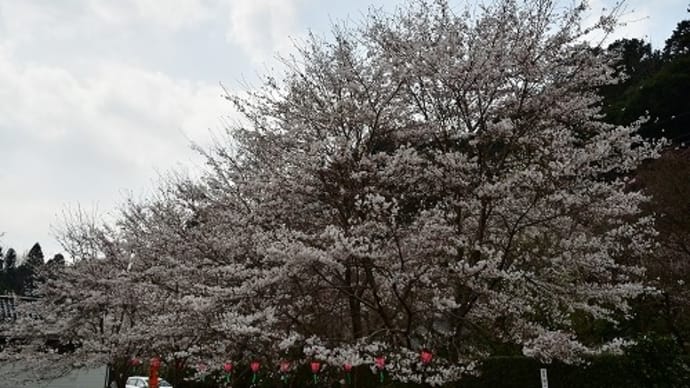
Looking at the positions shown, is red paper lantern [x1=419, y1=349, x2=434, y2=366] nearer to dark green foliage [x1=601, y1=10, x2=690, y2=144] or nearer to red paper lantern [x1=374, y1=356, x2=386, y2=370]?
red paper lantern [x1=374, y1=356, x2=386, y2=370]

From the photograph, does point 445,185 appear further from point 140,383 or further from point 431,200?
point 140,383

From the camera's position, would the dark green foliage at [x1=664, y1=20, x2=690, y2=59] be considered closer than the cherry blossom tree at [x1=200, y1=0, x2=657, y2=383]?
No

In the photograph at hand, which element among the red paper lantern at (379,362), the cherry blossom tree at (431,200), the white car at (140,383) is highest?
the cherry blossom tree at (431,200)

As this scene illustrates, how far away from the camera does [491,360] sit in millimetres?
10820

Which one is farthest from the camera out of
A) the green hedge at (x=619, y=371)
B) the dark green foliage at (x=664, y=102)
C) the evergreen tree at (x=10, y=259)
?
the evergreen tree at (x=10, y=259)

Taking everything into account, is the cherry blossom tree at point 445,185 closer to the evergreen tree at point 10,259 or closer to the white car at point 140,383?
the white car at point 140,383

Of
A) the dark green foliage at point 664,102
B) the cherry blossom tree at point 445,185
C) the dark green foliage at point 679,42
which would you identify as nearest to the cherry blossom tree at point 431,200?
the cherry blossom tree at point 445,185

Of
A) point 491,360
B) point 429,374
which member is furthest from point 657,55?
point 429,374

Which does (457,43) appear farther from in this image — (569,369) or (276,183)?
(569,369)

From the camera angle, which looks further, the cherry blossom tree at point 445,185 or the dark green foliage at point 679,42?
the dark green foliage at point 679,42

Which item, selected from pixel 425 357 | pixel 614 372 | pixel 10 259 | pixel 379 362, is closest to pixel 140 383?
pixel 614 372

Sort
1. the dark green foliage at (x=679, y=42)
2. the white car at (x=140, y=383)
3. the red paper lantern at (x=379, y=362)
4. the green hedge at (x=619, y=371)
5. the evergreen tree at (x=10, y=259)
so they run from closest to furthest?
the red paper lantern at (x=379, y=362), the green hedge at (x=619, y=371), the dark green foliage at (x=679, y=42), the white car at (x=140, y=383), the evergreen tree at (x=10, y=259)

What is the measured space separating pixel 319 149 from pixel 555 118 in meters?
3.23

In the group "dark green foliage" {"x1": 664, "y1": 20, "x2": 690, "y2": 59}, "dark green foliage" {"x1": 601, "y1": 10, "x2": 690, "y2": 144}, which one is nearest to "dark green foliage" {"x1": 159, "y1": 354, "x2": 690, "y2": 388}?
"dark green foliage" {"x1": 601, "y1": 10, "x2": 690, "y2": 144}
